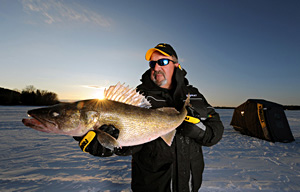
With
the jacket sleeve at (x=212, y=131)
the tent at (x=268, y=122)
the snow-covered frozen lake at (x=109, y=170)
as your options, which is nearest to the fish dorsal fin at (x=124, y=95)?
the jacket sleeve at (x=212, y=131)

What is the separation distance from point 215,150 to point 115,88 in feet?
17.1

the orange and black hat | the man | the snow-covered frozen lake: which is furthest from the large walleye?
the snow-covered frozen lake

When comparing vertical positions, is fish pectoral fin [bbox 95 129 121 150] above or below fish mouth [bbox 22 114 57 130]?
below

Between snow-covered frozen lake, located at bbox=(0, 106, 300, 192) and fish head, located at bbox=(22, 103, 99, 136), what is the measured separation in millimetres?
1709

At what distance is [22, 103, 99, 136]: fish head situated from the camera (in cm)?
220

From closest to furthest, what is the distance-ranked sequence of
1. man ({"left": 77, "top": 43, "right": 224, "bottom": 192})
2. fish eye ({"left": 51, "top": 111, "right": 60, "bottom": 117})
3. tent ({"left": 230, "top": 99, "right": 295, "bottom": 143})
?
fish eye ({"left": 51, "top": 111, "right": 60, "bottom": 117})
man ({"left": 77, "top": 43, "right": 224, "bottom": 192})
tent ({"left": 230, "top": 99, "right": 295, "bottom": 143})

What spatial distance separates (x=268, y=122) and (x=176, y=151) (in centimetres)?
719

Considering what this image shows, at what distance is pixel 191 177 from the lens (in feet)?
7.99

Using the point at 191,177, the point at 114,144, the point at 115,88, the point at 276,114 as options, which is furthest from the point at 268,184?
the point at 276,114

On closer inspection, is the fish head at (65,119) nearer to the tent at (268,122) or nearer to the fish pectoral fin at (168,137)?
A: the fish pectoral fin at (168,137)

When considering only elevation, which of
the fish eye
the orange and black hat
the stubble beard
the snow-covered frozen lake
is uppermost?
the orange and black hat

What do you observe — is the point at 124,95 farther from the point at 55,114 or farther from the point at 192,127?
the point at 192,127

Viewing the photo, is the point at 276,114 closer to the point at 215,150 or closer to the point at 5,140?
the point at 215,150

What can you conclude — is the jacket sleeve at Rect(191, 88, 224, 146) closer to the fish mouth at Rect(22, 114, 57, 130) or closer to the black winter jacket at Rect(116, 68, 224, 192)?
the black winter jacket at Rect(116, 68, 224, 192)
